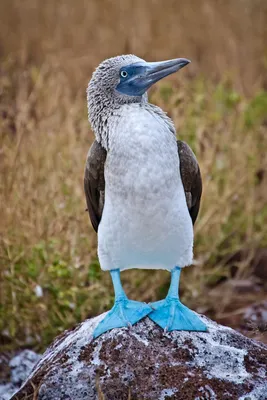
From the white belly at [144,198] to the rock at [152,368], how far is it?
408 millimetres

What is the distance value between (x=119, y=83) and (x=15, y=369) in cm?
218

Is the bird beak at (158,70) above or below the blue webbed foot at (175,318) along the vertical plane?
above

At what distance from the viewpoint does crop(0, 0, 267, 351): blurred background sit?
552 cm

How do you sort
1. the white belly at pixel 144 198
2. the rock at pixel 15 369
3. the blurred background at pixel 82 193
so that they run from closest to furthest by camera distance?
the white belly at pixel 144 198 → the rock at pixel 15 369 → the blurred background at pixel 82 193

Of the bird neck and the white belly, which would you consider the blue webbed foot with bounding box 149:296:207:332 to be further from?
the bird neck

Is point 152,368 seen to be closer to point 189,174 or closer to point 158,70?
point 189,174

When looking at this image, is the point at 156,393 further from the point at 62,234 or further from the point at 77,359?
the point at 62,234

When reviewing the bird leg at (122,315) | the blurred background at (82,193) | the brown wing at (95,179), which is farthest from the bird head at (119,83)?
the blurred background at (82,193)

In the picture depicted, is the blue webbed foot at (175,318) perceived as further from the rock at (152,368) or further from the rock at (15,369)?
the rock at (15,369)

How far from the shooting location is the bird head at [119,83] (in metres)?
4.05

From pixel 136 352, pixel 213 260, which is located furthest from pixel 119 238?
pixel 213 260

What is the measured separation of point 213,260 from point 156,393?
3037mm

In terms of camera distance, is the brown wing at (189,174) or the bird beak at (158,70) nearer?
the bird beak at (158,70)

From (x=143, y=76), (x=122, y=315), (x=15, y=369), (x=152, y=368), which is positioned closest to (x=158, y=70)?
(x=143, y=76)
